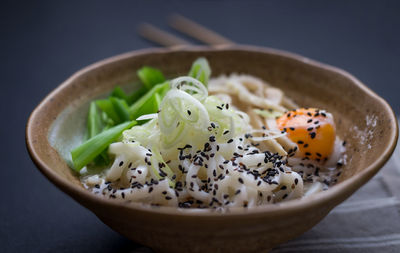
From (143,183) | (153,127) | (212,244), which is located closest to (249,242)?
(212,244)

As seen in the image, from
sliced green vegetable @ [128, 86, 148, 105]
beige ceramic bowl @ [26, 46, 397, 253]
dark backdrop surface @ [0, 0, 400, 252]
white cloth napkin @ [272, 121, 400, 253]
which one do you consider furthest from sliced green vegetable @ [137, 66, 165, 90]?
white cloth napkin @ [272, 121, 400, 253]

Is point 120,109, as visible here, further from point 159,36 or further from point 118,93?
point 159,36

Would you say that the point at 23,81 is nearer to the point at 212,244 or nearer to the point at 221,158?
the point at 221,158

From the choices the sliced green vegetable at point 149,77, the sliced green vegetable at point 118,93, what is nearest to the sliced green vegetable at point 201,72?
the sliced green vegetable at point 149,77

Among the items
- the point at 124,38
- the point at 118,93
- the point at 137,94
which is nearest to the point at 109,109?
the point at 118,93

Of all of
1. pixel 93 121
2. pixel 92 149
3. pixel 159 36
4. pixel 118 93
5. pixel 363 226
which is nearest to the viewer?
pixel 92 149

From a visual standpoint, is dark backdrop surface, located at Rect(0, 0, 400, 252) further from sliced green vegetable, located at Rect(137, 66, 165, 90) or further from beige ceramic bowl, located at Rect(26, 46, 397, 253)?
sliced green vegetable, located at Rect(137, 66, 165, 90)

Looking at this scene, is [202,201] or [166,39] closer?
[202,201]
